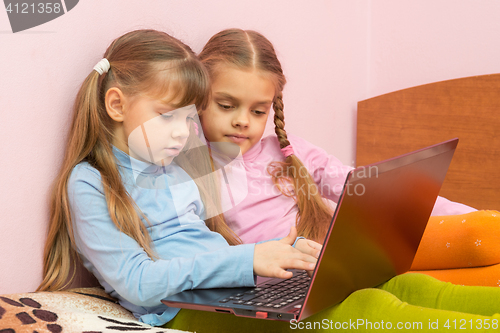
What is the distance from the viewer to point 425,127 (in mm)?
1482

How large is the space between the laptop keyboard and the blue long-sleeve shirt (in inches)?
1.2

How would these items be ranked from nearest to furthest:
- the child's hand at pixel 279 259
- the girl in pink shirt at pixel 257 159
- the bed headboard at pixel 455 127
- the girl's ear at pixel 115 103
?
the child's hand at pixel 279 259 < the girl's ear at pixel 115 103 < the girl in pink shirt at pixel 257 159 < the bed headboard at pixel 455 127

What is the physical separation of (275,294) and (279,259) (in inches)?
1.9

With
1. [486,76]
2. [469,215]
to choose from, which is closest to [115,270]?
[469,215]

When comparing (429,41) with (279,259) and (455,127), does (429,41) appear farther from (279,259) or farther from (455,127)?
(279,259)

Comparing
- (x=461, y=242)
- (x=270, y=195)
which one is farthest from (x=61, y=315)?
(x=461, y=242)

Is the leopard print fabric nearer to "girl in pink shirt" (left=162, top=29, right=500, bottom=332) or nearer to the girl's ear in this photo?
"girl in pink shirt" (left=162, top=29, right=500, bottom=332)

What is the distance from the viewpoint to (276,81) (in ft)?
3.35

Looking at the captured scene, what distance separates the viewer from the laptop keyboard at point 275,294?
602mm

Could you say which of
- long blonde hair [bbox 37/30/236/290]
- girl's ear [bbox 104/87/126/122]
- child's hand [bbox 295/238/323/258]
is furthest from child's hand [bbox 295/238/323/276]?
girl's ear [bbox 104/87/126/122]

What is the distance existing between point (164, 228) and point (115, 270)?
0.41ft

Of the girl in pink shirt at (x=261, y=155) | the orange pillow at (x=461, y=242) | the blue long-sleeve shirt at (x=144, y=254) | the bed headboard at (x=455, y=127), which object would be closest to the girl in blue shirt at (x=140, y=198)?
the blue long-sleeve shirt at (x=144, y=254)

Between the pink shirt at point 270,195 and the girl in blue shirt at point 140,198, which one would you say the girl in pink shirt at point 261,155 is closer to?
the pink shirt at point 270,195

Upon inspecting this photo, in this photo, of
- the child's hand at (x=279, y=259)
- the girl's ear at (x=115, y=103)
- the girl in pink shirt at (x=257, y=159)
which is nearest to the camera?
the child's hand at (x=279, y=259)
